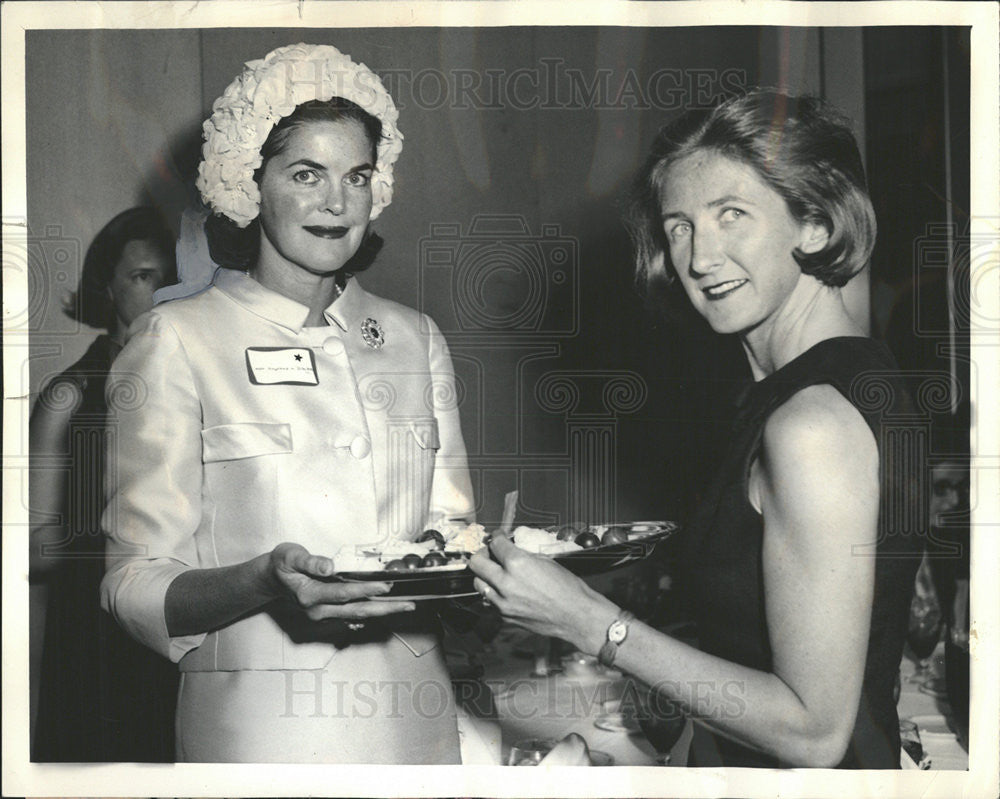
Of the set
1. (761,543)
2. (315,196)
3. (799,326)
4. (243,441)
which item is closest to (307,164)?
(315,196)

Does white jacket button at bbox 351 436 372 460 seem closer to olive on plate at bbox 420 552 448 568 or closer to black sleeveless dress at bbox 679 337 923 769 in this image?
olive on plate at bbox 420 552 448 568

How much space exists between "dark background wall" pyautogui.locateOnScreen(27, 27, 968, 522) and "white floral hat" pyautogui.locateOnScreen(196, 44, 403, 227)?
0.12 ft

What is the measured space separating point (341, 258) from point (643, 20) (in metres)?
0.88

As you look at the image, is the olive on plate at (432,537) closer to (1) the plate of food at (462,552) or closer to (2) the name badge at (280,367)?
(1) the plate of food at (462,552)

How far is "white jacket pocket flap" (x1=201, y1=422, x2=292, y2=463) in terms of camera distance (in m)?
2.12

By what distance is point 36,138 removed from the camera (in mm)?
2273

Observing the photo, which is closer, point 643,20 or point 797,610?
point 797,610

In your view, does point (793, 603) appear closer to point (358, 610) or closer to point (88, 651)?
point (358, 610)

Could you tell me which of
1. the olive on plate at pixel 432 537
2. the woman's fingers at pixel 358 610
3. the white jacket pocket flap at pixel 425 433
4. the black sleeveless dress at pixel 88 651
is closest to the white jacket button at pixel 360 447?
the white jacket pocket flap at pixel 425 433

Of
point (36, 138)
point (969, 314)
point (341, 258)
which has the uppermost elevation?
point (36, 138)

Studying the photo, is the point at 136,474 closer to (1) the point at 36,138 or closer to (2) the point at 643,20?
(1) the point at 36,138

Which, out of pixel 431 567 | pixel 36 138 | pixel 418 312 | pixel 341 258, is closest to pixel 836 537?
pixel 431 567

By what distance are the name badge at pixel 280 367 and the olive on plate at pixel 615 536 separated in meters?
0.72

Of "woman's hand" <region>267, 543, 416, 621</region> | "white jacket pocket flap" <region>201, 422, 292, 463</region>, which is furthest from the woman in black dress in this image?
"white jacket pocket flap" <region>201, 422, 292, 463</region>
